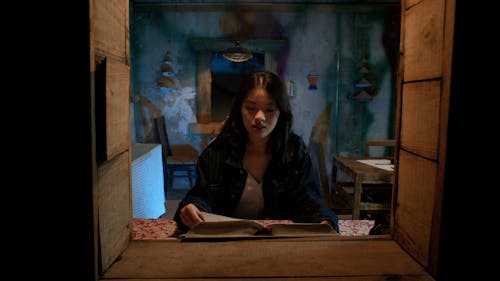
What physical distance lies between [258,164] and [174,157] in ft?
15.3

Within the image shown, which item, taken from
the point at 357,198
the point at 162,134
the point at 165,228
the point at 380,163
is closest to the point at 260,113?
the point at 165,228

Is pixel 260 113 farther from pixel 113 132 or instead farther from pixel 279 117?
pixel 113 132

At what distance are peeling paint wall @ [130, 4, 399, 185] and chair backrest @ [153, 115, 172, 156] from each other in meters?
0.13

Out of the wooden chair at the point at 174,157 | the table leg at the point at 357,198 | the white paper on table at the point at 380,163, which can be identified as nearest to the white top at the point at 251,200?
the table leg at the point at 357,198

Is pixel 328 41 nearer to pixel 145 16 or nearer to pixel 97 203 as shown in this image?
pixel 145 16

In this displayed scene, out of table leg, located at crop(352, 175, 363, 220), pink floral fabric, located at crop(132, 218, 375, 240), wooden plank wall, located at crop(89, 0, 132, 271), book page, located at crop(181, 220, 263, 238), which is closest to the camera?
wooden plank wall, located at crop(89, 0, 132, 271)

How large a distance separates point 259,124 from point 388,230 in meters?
1.02

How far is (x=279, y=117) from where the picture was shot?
2.28 meters

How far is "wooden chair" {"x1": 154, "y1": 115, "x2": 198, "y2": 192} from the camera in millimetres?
6547

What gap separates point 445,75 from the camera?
80 cm

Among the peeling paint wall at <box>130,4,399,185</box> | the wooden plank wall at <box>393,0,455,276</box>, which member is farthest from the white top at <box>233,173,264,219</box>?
the peeling paint wall at <box>130,4,399,185</box>

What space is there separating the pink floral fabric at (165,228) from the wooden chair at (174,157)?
4841mm

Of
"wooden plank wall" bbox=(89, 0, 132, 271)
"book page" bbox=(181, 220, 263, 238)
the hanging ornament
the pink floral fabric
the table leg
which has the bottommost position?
the table leg

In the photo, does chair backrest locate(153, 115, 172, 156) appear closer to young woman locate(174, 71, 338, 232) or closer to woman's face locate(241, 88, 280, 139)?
young woman locate(174, 71, 338, 232)
